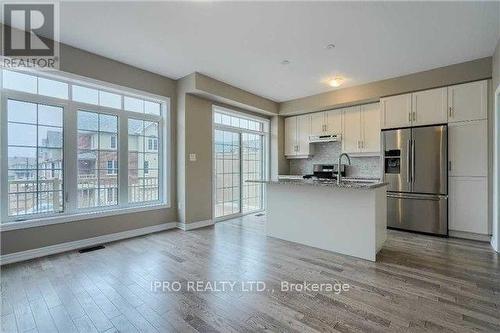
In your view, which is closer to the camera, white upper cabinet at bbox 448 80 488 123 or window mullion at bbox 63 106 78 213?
window mullion at bbox 63 106 78 213

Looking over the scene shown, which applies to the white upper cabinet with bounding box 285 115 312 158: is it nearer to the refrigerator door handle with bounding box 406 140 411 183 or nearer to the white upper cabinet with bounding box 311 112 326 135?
the white upper cabinet with bounding box 311 112 326 135

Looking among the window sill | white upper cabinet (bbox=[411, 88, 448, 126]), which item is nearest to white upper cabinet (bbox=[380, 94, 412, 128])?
white upper cabinet (bbox=[411, 88, 448, 126])

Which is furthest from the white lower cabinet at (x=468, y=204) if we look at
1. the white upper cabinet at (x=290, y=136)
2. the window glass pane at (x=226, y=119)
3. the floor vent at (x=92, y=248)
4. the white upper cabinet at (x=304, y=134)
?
the floor vent at (x=92, y=248)

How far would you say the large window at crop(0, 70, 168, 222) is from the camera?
3.03 m

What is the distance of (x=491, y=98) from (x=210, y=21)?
13.9 ft

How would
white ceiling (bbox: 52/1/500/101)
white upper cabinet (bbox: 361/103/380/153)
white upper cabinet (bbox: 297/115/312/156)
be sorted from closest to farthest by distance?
white ceiling (bbox: 52/1/500/101)
white upper cabinet (bbox: 361/103/380/153)
white upper cabinet (bbox: 297/115/312/156)

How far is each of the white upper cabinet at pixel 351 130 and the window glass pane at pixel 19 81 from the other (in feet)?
17.6

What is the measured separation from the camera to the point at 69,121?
3414 millimetres

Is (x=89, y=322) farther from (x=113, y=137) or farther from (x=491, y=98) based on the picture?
(x=491, y=98)

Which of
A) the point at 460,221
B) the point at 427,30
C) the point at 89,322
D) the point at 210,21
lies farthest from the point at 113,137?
the point at 460,221

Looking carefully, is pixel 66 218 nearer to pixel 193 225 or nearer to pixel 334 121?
pixel 193 225

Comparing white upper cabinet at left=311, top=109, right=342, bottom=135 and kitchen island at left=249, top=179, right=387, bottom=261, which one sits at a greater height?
white upper cabinet at left=311, top=109, right=342, bottom=135

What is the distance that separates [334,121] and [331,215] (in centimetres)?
288

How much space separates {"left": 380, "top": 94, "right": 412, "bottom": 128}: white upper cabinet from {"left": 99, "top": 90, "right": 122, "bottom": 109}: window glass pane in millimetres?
4706
